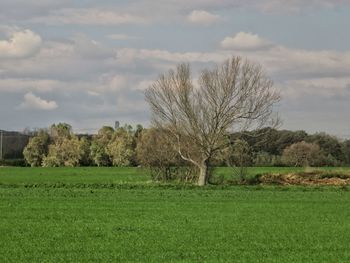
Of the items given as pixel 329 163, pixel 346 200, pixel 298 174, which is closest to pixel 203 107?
pixel 298 174

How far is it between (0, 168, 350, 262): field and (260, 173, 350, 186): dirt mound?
80.6 feet

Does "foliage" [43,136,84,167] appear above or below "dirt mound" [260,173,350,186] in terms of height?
above

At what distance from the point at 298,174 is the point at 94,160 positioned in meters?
82.2

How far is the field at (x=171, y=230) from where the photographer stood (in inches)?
603

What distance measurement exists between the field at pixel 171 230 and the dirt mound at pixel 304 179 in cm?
2457

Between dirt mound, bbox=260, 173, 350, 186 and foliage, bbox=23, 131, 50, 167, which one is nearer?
dirt mound, bbox=260, 173, 350, 186

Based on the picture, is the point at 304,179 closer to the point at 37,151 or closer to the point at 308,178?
the point at 308,178

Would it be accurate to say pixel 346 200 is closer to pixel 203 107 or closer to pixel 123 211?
pixel 123 211

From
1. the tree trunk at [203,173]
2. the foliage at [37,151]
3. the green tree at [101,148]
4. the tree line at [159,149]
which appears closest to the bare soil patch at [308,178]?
the tree line at [159,149]

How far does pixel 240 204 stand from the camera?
109ft

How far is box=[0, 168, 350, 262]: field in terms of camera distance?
50.2ft

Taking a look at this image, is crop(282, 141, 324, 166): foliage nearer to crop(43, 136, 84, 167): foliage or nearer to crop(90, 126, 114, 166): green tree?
crop(90, 126, 114, 166): green tree

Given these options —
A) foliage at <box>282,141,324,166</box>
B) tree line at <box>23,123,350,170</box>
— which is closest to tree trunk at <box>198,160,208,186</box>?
tree line at <box>23,123,350,170</box>

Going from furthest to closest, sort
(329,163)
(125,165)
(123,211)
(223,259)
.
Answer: (125,165) → (329,163) → (123,211) → (223,259)
